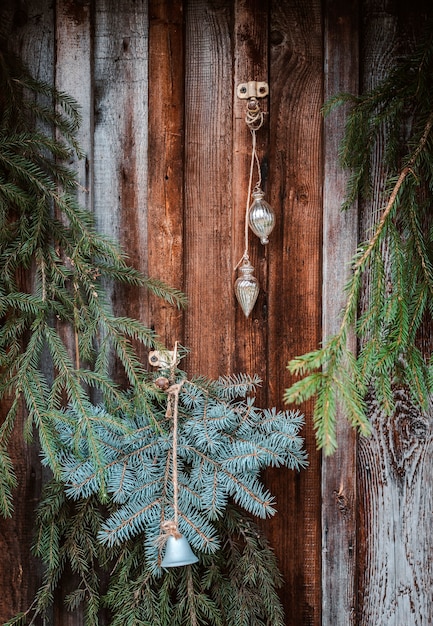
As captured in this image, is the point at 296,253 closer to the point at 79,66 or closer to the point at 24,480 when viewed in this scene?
the point at 79,66

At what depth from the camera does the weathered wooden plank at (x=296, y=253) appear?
58.3 inches

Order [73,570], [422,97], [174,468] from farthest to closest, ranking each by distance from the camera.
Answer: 1. [73,570]
2. [422,97]
3. [174,468]

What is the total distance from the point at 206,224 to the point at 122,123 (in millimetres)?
350

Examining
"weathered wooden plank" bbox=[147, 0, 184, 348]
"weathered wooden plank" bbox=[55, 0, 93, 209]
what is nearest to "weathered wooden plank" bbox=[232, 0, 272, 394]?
"weathered wooden plank" bbox=[147, 0, 184, 348]

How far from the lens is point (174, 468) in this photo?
120 centimetres

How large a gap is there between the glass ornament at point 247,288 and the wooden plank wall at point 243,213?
0.20 feet

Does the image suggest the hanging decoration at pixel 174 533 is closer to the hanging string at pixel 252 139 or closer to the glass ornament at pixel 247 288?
the glass ornament at pixel 247 288

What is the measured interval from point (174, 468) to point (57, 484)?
0.38 m

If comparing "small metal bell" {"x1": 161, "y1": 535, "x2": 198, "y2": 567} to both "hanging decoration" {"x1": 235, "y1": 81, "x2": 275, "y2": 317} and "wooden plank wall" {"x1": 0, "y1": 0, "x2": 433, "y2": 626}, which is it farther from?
"hanging decoration" {"x1": 235, "y1": 81, "x2": 275, "y2": 317}

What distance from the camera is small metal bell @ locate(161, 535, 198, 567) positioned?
1135mm

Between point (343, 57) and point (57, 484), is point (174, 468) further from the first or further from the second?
point (343, 57)

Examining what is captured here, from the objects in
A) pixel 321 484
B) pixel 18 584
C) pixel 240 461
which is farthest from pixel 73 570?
pixel 321 484

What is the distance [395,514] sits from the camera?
148 centimetres

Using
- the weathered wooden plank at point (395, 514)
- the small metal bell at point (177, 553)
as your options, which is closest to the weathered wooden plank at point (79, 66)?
the weathered wooden plank at point (395, 514)
